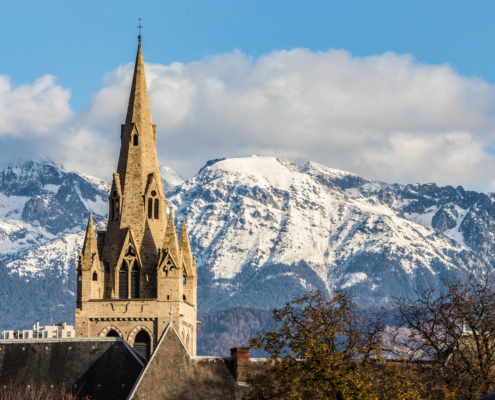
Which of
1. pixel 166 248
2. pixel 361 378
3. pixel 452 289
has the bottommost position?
pixel 361 378

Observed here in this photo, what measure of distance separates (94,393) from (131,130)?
106 feet

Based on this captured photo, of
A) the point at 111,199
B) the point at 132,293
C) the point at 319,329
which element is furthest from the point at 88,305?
the point at 319,329

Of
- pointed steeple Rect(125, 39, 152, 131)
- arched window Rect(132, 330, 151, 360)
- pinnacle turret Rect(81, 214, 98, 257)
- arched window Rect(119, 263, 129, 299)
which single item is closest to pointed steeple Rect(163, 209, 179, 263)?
arched window Rect(119, 263, 129, 299)

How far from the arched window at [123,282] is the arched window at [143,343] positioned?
4.13 metres

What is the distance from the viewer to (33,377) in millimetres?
83625

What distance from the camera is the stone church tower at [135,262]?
99250 mm

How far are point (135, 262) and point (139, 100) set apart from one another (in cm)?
1749

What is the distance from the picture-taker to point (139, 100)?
107m

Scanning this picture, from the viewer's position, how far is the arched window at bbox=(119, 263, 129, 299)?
101 m

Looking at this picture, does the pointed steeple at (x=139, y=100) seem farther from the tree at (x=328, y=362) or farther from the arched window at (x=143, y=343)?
the tree at (x=328, y=362)

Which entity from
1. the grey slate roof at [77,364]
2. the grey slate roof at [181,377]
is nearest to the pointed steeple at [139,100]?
the grey slate roof at [77,364]

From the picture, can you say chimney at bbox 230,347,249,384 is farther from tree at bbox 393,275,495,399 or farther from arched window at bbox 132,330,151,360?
arched window at bbox 132,330,151,360

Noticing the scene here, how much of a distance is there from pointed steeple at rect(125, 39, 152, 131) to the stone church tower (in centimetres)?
13

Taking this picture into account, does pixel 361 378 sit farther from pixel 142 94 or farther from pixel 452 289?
pixel 142 94
